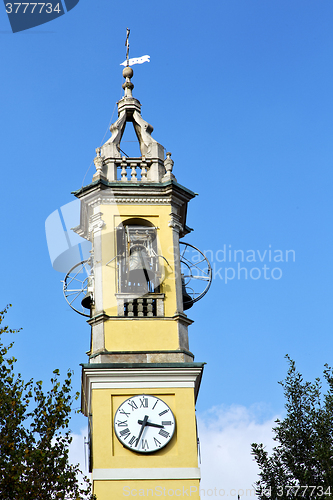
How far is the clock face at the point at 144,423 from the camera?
72.2ft

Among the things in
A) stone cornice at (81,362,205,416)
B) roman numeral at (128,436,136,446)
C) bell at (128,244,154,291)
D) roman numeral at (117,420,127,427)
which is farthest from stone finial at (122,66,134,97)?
roman numeral at (128,436,136,446)

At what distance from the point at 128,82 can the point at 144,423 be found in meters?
10.9

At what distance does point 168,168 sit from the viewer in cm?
2625

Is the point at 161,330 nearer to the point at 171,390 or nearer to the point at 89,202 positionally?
the point at 171,390

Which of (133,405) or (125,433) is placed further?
(133,405)

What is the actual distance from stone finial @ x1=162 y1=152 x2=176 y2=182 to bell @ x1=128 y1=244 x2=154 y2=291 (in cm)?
233

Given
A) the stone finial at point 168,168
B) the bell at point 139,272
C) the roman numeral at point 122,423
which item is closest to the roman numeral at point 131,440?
the roman numeral at point 122,423

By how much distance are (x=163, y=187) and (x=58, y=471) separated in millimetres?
9840

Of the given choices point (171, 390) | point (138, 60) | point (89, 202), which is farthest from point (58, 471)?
point (138, 60)

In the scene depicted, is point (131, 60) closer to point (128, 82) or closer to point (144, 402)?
point (128, 82)

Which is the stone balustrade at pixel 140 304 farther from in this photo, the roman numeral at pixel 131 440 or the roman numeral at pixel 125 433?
the roman numeral at pixel 131 440

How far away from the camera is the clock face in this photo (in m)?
22.0

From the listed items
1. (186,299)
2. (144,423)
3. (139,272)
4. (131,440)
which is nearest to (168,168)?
(139,272)

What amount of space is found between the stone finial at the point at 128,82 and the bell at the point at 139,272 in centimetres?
586
